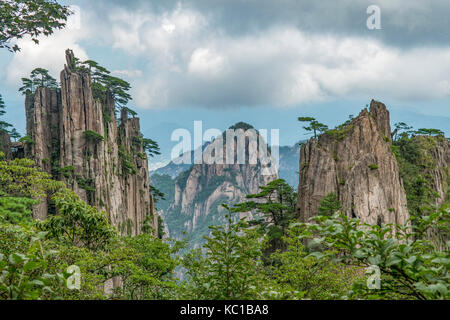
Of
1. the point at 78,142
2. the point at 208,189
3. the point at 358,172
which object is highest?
the point at 78,142

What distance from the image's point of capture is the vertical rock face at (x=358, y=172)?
103 ft

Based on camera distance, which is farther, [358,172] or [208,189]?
[208,189]

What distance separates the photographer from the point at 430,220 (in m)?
2.71

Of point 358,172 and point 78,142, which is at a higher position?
point 78,142

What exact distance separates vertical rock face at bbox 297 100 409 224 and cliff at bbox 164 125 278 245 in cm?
10219

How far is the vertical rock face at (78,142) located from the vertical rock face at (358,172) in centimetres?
2256

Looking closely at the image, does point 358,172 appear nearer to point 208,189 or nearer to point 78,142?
point 78,142

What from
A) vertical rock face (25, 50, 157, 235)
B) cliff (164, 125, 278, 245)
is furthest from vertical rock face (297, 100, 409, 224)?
cliff (164, 125, 278, 245)

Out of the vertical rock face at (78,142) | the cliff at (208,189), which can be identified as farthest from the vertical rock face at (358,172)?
the cliff at (208,189)

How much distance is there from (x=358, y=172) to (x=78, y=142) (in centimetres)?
3099

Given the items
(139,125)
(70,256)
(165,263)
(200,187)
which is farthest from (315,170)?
(200,187)

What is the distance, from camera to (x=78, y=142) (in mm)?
41875

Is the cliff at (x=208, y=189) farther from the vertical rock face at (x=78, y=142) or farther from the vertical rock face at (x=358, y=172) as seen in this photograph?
the vertical rock face at (x=358, y=172)

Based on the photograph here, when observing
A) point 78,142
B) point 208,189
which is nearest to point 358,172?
point 78,142
